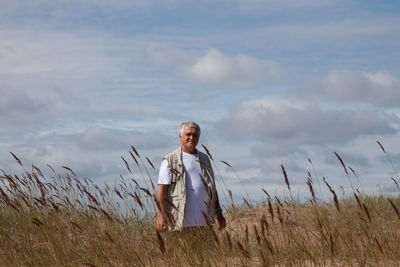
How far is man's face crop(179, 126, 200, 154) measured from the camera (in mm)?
5102

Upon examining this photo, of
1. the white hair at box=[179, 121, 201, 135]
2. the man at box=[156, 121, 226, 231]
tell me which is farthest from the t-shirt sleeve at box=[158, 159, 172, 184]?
the white hair at box=[179, 121, 201, 135]

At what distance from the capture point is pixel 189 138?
201 inches

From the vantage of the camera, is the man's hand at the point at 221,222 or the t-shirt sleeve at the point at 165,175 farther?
the man's hand at the point at 221,222

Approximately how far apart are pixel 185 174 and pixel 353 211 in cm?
525

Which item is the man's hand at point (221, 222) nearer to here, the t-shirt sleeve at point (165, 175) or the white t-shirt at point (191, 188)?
the white t-shirt at point (191, 188)

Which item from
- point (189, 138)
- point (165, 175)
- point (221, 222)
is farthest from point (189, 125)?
point (221, 222)

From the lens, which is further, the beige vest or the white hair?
the white hair

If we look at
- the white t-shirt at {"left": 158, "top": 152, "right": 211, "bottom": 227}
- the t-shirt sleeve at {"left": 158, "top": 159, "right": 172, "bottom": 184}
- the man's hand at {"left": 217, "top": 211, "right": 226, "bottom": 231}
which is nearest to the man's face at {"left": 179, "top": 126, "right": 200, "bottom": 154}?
the white t-shirt at {"left": 158, "top": 152, "right": 211, "bottom": 227}

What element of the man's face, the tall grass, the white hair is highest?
the white hair

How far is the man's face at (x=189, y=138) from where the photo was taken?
5.10 meters

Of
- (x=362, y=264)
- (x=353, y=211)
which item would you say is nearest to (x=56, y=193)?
(x=362, y=264)

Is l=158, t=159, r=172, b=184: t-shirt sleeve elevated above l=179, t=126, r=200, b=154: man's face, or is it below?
below

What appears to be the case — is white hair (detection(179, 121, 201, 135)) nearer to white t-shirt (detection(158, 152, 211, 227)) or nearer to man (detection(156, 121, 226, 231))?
man (detection(156, 121, 226, 231))

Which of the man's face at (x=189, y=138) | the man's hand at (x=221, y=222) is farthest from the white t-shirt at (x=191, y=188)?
the man's hand at (x=221, y=222)
